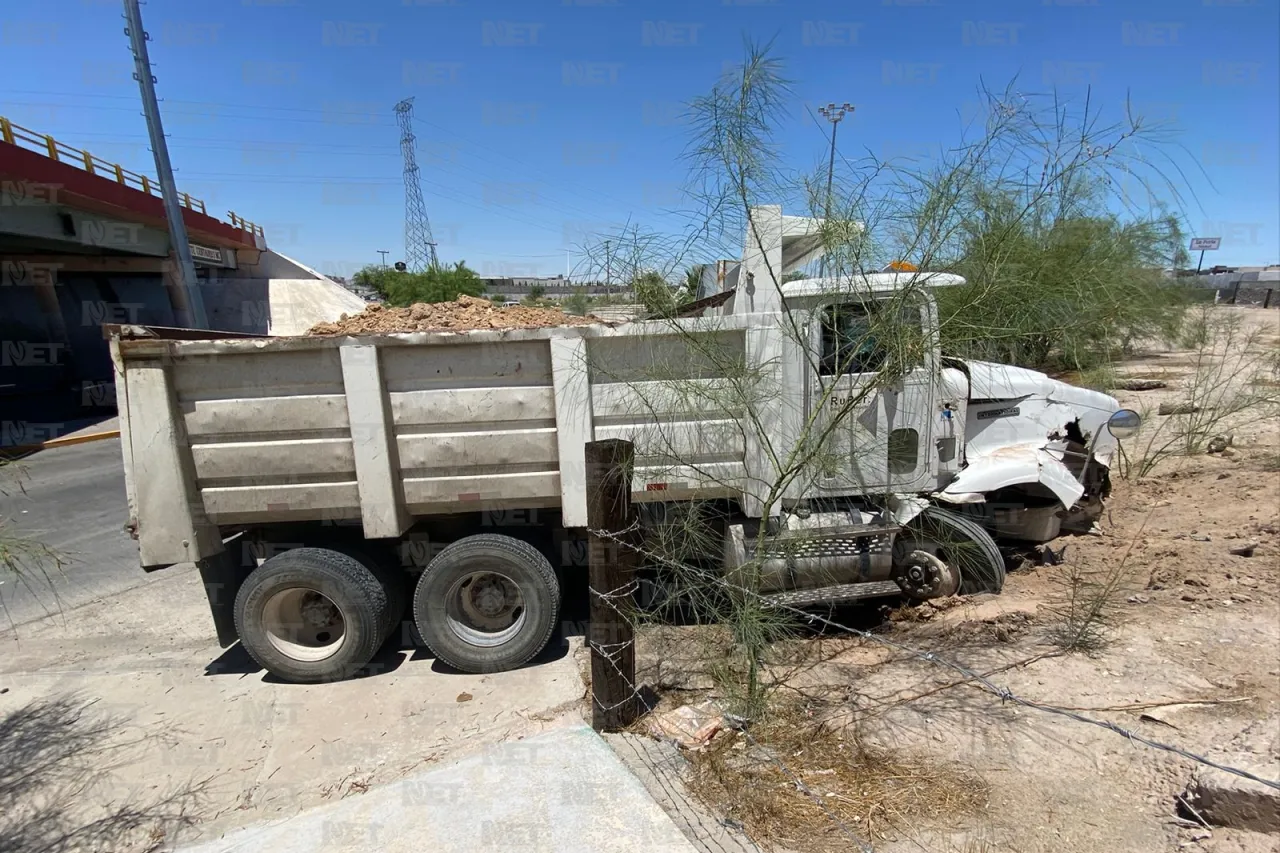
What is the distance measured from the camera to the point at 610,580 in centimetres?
294

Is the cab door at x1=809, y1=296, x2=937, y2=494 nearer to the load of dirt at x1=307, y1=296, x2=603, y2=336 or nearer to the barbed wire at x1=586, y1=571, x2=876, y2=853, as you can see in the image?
the barbed wire at x1=586, y1=571, x2=876, y2=853

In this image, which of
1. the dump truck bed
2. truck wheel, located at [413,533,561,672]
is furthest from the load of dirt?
truck wheel, located at [413,533,561,672]

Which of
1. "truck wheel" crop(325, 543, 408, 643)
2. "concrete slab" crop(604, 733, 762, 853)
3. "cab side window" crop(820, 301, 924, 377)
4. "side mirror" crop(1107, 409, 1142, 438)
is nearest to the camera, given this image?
"concrete slab" crop(604, 733, 762, 853)

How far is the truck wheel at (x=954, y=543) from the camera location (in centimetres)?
434

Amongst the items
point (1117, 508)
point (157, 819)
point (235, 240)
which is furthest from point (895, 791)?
point (235, 240)

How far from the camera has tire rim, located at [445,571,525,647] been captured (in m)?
4.14

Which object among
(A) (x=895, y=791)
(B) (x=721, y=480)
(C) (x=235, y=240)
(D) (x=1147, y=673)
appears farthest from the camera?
(C) (x=235, y=240)

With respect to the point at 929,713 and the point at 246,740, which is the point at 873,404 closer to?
the point at 929,713

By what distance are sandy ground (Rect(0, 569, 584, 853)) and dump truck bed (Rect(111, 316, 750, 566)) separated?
3.14 ft

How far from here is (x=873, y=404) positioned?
398 centimetres

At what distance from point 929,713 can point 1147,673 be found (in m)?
1.31

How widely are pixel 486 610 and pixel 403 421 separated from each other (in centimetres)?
139

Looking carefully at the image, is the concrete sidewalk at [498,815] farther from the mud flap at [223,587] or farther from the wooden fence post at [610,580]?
the mud flap at [223,587]

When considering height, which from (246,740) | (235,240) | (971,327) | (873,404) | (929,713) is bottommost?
(246,740)
